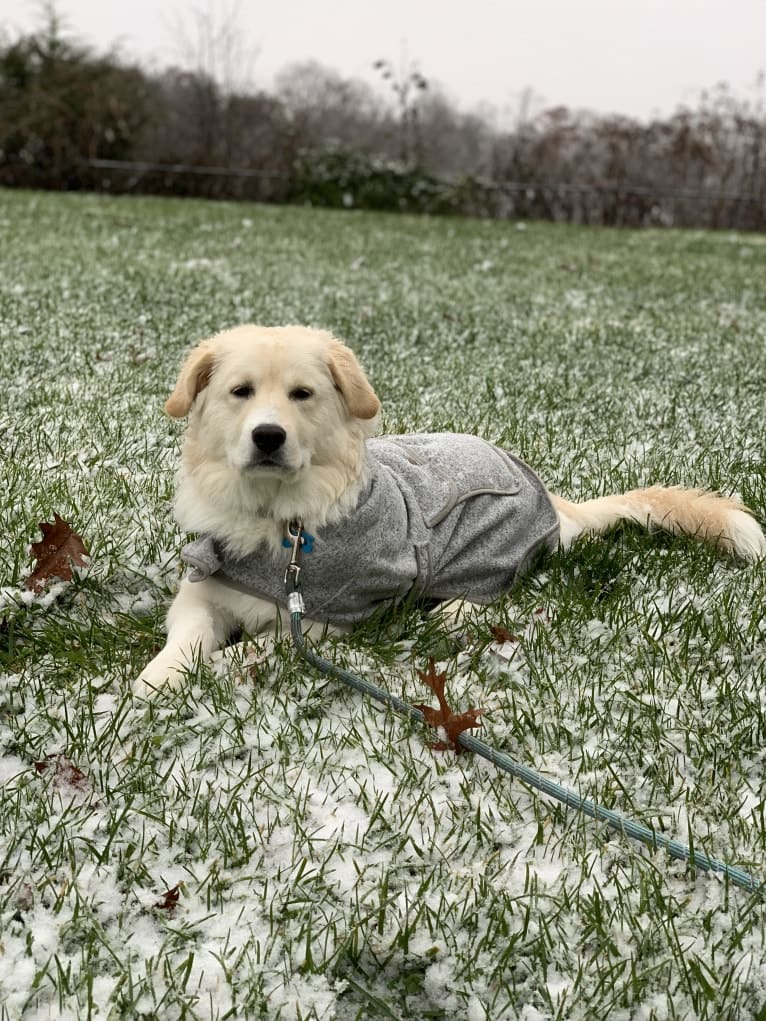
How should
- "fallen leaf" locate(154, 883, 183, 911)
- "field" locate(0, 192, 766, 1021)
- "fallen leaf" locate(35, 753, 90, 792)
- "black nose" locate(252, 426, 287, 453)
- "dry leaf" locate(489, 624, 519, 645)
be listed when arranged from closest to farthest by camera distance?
"field" locate(0, 192, 766, 1021) → "fallen leaf" locate(154, 883, 183, 911) → "fallen leaf" locate(35, 753, 90, 792) → "black nose" locate(252, 426, 287, 453) → "dry leaf" locate(489, 624, 519, 645)

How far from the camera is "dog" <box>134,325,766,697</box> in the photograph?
2.89 meters

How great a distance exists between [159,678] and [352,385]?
3.50 ft

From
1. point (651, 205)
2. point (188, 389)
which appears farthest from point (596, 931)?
point (651, 205)

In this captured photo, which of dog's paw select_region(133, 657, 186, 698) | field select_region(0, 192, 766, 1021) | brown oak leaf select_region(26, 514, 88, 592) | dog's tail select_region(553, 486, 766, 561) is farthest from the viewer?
dog's tail select_region(553, 486, 766, 561)

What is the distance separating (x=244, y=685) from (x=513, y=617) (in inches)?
38.6

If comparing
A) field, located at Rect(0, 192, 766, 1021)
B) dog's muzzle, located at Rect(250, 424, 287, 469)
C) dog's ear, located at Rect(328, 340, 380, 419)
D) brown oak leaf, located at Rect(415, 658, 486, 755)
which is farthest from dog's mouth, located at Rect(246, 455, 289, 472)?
brown oak leaf, located at Rect(415, 658, 486, 755)

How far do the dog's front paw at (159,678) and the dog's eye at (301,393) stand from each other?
0.87 m

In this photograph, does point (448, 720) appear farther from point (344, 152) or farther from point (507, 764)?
point (344, 152)

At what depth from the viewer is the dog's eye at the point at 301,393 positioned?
2.95 meters

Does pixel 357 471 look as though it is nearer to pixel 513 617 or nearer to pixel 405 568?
pixel 405 568

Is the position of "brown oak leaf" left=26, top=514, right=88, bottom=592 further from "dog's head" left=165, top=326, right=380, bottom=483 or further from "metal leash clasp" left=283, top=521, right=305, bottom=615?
"metal leash clasp" left=283, top=521, right=305, bottom=615

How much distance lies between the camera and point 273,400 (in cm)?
288

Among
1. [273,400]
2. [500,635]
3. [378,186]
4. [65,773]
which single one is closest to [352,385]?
[273,400]

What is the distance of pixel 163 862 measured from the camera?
2.20 meters
